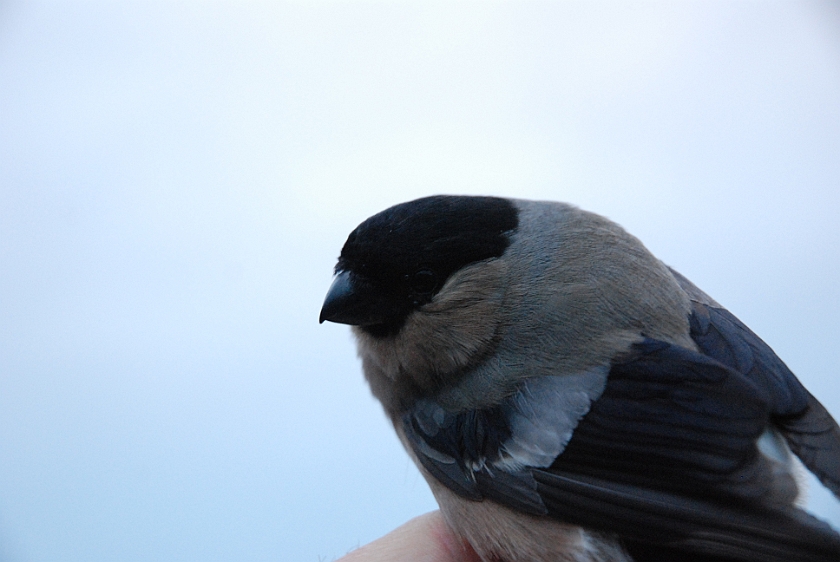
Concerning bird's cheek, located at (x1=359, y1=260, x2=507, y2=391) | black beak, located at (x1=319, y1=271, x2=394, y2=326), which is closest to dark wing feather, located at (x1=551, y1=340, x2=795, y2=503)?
bird's cheek, located at (x1=359, y1=260, x2=507, y2=391)

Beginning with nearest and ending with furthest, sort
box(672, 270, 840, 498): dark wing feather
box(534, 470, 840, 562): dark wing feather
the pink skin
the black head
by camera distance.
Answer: box(534, 470, 840, 562): dark wing feather < box(672, 270, 840, 498): dark wing feather < the black head < the pink skin

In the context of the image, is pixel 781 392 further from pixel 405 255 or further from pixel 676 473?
pixel 405 255

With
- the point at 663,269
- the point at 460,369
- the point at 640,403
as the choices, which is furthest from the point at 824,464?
the point at 460,369

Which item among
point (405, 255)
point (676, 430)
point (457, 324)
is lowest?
point (676, 430)

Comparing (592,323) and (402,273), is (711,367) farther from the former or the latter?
(402,273)

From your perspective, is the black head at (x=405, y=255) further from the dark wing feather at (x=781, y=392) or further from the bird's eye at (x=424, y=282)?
the dark wing feather at (x=781, y=392)

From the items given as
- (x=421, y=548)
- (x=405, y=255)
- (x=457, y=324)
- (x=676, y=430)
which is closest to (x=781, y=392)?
(x=676, y=430)

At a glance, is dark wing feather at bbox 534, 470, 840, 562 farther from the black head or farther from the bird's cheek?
the black head
